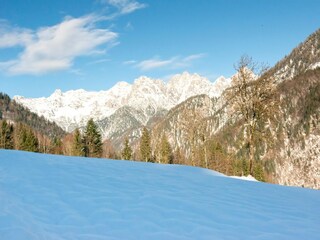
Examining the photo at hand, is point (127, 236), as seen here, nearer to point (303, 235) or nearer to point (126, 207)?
point (126, 207)

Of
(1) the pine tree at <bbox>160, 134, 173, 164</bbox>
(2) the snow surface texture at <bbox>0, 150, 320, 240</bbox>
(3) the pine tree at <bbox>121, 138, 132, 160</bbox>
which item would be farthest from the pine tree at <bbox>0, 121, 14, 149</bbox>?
(2) the snow surface texture at <bbox>0, 150, 320, 240</bbox>

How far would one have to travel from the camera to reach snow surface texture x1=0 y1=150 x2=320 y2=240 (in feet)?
28.0

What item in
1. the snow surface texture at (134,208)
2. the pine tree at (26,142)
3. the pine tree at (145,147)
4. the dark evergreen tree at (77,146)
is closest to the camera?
the snow surface texture at (134,208)

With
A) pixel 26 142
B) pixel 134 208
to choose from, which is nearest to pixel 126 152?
pixel 26 142

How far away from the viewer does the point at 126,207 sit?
10.6 metres

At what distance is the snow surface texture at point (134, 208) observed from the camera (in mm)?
8539

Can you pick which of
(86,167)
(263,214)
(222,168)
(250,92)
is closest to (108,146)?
(222,168)

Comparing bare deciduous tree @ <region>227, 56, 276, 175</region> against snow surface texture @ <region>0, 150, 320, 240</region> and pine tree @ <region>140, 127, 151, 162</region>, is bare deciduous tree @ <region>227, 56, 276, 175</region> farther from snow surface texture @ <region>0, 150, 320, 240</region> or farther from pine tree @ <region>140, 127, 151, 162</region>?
pine tree @ <region>140, 127, 151, 162</region>

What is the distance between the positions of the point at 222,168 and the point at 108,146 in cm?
4496

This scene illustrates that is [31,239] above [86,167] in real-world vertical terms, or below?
below

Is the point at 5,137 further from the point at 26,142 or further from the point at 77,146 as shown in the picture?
the point at 77,146

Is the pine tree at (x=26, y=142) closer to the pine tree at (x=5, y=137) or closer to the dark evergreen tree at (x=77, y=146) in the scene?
the pine tree at (x=5, y=137)

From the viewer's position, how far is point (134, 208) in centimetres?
1052

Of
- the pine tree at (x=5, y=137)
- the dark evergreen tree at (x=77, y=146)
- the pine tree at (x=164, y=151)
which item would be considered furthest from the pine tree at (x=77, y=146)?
the pine tree at (x=164, y=151)
